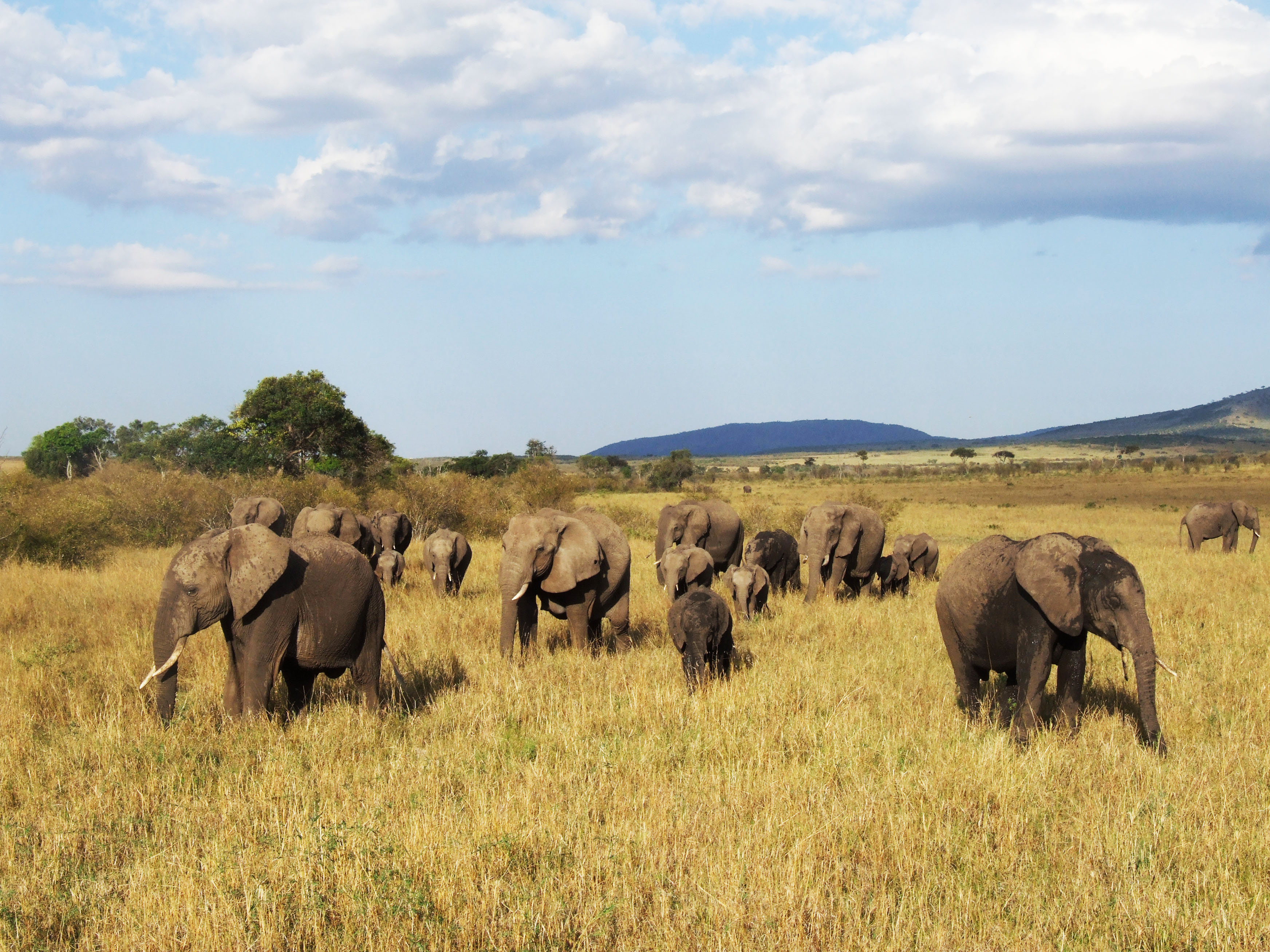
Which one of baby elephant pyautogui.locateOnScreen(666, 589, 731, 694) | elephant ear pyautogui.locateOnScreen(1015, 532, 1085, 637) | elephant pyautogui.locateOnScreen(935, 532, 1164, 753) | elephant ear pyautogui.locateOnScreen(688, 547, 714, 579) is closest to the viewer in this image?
elephant pyautogui.locateOnScreen(935, 532, 1164, 753)

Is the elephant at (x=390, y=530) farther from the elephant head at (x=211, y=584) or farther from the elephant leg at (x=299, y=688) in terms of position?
the elephant head at (x=211, y=584)

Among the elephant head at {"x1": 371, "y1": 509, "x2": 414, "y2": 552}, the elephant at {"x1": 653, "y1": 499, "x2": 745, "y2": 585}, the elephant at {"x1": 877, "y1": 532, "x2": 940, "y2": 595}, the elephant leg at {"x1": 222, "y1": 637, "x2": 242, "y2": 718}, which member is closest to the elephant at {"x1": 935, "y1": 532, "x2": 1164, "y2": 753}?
the elephant leg at {"x1": 222, "y1": 637, "x2": 242, "y2": 718}

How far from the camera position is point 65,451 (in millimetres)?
66938

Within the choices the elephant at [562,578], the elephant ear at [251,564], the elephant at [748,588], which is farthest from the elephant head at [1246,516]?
the elephant ear at [251,564]

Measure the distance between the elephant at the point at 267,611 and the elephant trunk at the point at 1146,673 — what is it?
6.33 metres

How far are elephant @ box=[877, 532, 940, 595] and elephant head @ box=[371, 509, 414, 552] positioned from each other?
10782 mm

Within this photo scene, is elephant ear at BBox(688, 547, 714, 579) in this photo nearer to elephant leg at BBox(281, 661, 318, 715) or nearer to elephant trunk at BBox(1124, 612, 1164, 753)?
elephant leg at BBox(281, 661, 318, 715)

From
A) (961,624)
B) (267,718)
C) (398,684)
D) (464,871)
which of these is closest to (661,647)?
(398,684)

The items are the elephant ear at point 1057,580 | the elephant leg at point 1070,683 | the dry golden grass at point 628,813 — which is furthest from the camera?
the elephant leg at point 1070,683

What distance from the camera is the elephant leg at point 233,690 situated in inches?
332

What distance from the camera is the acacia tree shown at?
39969 mm

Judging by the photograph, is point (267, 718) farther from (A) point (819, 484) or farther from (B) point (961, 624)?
(A) point (819, 484)

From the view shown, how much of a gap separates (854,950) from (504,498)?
33726mm

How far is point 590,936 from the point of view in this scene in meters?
4.93
